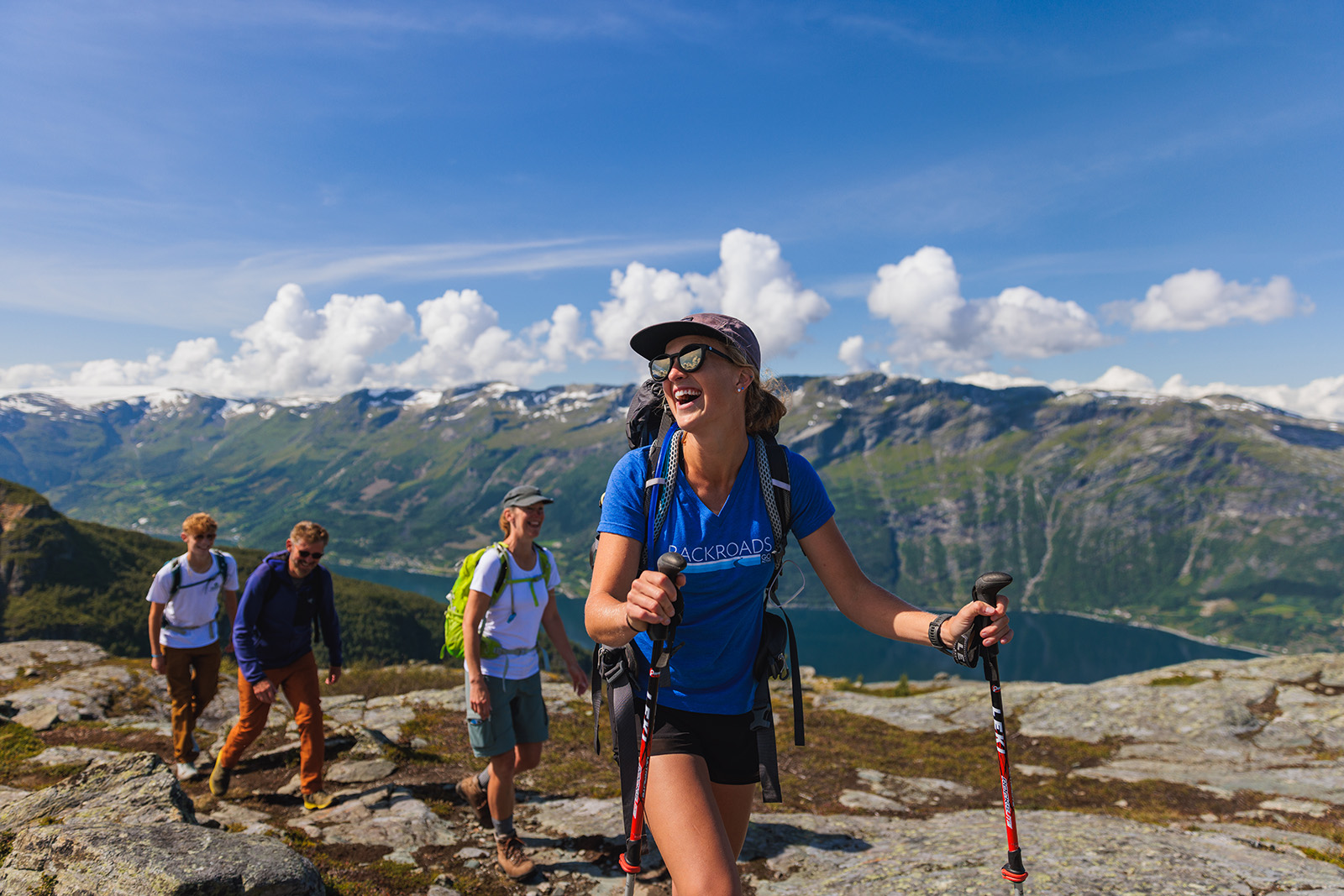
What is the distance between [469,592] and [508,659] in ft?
3.01

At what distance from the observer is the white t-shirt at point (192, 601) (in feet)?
34.5

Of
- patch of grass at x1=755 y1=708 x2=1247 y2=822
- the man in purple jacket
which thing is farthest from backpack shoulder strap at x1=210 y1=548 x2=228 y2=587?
patch of grass at x1=755 y1=708 x2=1247 y2=822

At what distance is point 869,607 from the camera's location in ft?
13.3

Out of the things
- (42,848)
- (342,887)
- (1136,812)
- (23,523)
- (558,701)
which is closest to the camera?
(42,848)

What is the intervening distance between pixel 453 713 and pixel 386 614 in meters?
143

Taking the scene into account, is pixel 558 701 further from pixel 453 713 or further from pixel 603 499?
pixel 603 499

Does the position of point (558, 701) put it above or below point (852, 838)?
below

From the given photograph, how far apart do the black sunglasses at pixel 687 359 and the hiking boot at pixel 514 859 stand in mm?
6578

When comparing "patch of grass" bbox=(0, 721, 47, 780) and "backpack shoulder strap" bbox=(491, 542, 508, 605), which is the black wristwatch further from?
"patch of grass" bbox=(0, 721, 47, 780)

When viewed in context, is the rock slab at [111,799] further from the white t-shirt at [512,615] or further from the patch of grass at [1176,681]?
the patch of grass at [1176,681]

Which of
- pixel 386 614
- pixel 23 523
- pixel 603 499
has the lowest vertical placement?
pixel 386 614

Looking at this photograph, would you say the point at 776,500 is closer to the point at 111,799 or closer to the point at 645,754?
the point at 645,754

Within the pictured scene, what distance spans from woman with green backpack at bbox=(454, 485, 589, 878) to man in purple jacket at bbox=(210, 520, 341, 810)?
293 cm

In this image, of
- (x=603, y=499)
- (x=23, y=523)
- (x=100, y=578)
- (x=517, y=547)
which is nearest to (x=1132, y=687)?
(x=517, y=547)
